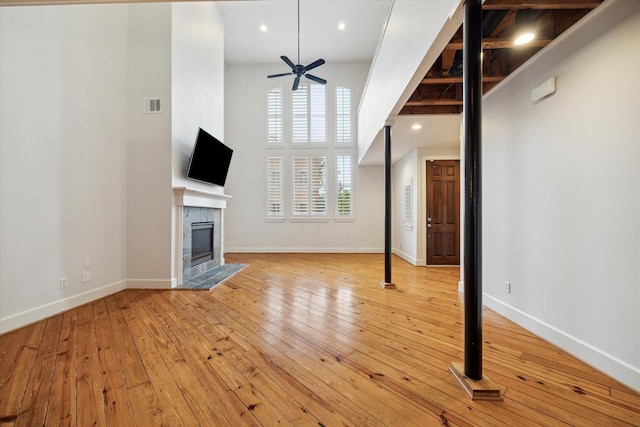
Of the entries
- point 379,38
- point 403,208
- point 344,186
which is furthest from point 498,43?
point 344,186

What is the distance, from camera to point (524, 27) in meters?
1.96

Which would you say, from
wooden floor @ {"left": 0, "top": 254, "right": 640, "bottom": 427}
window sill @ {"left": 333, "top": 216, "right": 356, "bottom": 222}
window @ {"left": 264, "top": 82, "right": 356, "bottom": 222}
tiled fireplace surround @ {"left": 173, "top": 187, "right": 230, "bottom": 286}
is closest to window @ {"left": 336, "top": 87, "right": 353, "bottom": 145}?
window @ {"left": 264, "top": 82, "right": 356, "bottom": 222}

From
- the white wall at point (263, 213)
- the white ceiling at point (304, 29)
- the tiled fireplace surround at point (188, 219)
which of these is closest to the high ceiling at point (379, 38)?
the white ceiling at point (304, 29)

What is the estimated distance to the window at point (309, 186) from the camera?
7.81 metres

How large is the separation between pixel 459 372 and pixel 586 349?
1013 mm

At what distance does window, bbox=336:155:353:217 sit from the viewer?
7.81 meters

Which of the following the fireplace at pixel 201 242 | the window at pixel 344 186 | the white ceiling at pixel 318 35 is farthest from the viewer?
the window at pixel 344 186

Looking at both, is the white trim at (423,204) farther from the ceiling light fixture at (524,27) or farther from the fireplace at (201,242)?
the fireplace at (201,242)

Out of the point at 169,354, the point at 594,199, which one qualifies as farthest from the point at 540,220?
the point at 169,354

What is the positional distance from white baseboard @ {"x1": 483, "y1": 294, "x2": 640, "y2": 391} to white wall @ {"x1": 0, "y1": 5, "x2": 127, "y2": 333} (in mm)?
4674

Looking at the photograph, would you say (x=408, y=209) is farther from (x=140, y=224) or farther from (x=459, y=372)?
(x=140, y=224)

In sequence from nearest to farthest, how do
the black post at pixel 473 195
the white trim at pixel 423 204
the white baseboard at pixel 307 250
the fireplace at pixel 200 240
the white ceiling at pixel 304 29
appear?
the black post at pixel 473 195
the fireplace at pixel 200 240
the white trim at pixel 423 204
the white ceiling at pixel 304 29
the white baseboard at pixel 307 250

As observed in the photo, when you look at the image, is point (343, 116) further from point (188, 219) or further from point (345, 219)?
point (188, 219)

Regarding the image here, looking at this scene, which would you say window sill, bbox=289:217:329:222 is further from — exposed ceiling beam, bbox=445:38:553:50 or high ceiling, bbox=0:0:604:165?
exposed ceiling beam, bbox=445:38:553:50
